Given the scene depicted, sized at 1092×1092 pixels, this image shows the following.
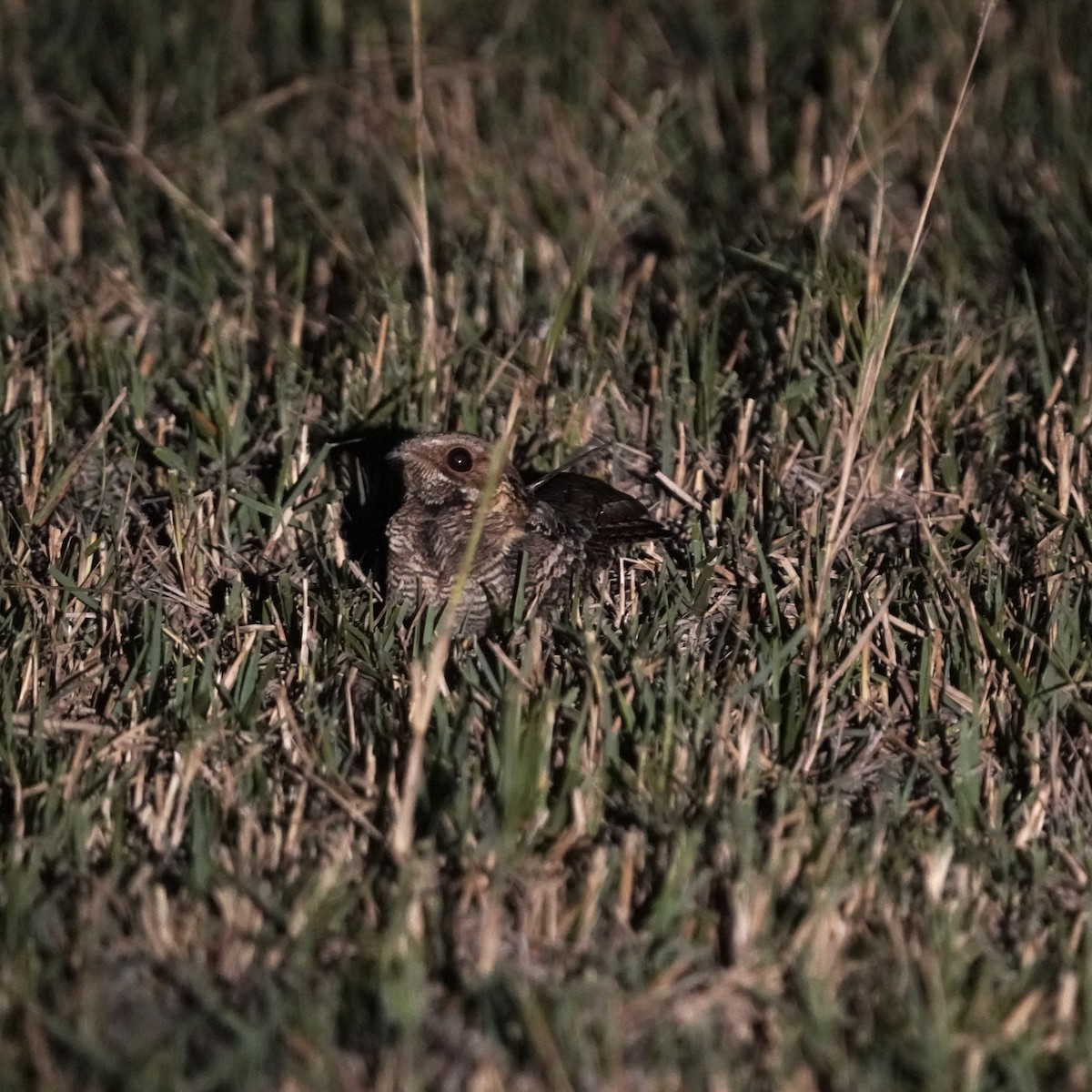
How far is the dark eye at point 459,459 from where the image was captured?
4.53m

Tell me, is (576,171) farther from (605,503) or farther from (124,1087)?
(124,1087)

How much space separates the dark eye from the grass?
1.16 feet

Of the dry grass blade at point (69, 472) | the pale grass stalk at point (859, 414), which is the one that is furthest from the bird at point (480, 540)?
the dry grass blade at point (69, 472)

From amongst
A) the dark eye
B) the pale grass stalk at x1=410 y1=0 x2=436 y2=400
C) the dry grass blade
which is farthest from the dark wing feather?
the dry grass blade

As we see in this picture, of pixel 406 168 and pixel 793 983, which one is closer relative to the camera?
pixel 793 983

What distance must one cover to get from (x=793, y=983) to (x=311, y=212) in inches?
153

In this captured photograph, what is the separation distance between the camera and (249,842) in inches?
140

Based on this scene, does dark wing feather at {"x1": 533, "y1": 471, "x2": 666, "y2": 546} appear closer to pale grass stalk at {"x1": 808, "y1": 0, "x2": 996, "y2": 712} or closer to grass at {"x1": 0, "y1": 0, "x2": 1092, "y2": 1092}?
grass at {"x1": 0, "y1": 0, "x2": 1092, "y2": 1092}

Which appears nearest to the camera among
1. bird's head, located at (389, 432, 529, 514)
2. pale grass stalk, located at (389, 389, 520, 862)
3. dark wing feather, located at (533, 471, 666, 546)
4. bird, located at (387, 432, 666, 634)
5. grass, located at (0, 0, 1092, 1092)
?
grass, located at (0, 0, 1092, 1092)

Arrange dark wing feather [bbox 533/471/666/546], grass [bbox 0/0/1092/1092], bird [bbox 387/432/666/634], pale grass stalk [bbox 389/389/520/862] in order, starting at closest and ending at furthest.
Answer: grass [bbox 0/0/1092/1092] < pale grass stalk [bbox 389/389/520/862] < bird [bbox 387/432/666/634] < dark wing feather [bbox 533/471/666/546]

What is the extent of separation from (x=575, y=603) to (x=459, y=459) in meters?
0.47

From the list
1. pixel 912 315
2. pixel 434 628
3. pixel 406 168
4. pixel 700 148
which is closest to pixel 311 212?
pixel 406 168

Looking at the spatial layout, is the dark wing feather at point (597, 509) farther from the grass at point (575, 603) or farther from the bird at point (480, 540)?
the grass at point (575, 603)

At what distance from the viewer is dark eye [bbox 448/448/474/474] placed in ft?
14.9
